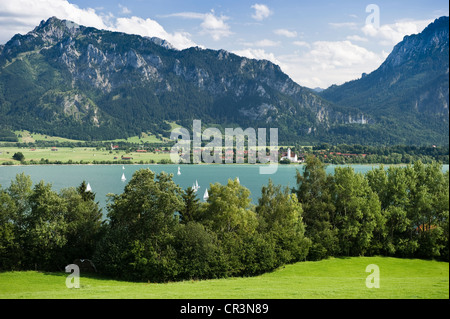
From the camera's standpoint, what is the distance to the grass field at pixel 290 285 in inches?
459

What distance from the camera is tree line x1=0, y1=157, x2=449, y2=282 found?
64.1 ft

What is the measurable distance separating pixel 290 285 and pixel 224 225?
7.74 m

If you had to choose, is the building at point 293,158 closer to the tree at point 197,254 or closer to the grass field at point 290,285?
the grass field at point 290,285

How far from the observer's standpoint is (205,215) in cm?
2283

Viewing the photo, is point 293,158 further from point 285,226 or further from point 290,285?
point 290,285

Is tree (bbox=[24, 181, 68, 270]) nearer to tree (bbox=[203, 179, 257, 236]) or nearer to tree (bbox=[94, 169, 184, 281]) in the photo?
tree (bbox=[94, 169, 184, 281])

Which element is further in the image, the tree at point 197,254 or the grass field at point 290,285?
the tree at point 197,254

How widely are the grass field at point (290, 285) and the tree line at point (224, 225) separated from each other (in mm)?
1081

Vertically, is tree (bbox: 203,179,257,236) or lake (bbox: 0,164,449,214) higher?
tree (bbox: 203,179,257,236)

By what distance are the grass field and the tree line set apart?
1.08m

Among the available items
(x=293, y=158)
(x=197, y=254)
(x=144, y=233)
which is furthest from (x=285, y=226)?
(x=293, y=158)

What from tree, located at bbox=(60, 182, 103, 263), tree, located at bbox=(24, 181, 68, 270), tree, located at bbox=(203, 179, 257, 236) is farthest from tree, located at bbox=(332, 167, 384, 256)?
tree, located at bbox=(24, 181, 68, 270)

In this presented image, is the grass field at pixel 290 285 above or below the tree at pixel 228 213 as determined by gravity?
below

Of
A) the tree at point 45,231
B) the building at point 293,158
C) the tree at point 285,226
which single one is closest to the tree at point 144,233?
the tree at point 45,231
